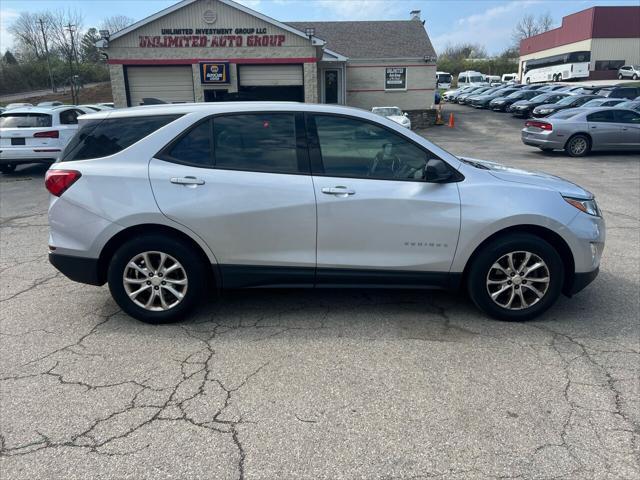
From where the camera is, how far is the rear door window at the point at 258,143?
13.0ft

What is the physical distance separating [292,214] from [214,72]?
20.6 metres

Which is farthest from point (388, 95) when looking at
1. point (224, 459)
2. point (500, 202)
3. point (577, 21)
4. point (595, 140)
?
point (577, 21)

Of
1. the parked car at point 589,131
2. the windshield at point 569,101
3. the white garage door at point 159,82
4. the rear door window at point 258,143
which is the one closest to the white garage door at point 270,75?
the white garage door at point 159,82

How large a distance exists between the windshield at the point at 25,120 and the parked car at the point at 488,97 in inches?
1326

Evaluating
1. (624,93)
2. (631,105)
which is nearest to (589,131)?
(631,105)

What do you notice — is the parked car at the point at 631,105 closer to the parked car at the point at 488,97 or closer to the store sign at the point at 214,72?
the store sign at the point at 214,72

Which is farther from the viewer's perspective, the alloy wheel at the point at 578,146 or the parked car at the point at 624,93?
the parked car at the point at 624,93

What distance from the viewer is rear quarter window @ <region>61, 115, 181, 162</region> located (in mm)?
4023

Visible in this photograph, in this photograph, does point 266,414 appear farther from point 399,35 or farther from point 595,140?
point 399,35

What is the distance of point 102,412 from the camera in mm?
2965

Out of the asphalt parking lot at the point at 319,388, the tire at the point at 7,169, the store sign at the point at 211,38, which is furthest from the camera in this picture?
the store sign at the point at 211,38

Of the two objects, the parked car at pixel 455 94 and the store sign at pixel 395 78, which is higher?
the store sign at pixel 395 78

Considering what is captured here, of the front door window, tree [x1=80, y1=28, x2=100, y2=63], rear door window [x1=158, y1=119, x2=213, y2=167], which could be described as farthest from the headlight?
tree [x1=80, y1=28, x2=100, y2=63]

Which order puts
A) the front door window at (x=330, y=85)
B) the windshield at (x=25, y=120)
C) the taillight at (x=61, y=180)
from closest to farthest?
the taillight at (x=61, y=180), the windshield at (x=25, y=120), the front door window at (x=330, y=85)
